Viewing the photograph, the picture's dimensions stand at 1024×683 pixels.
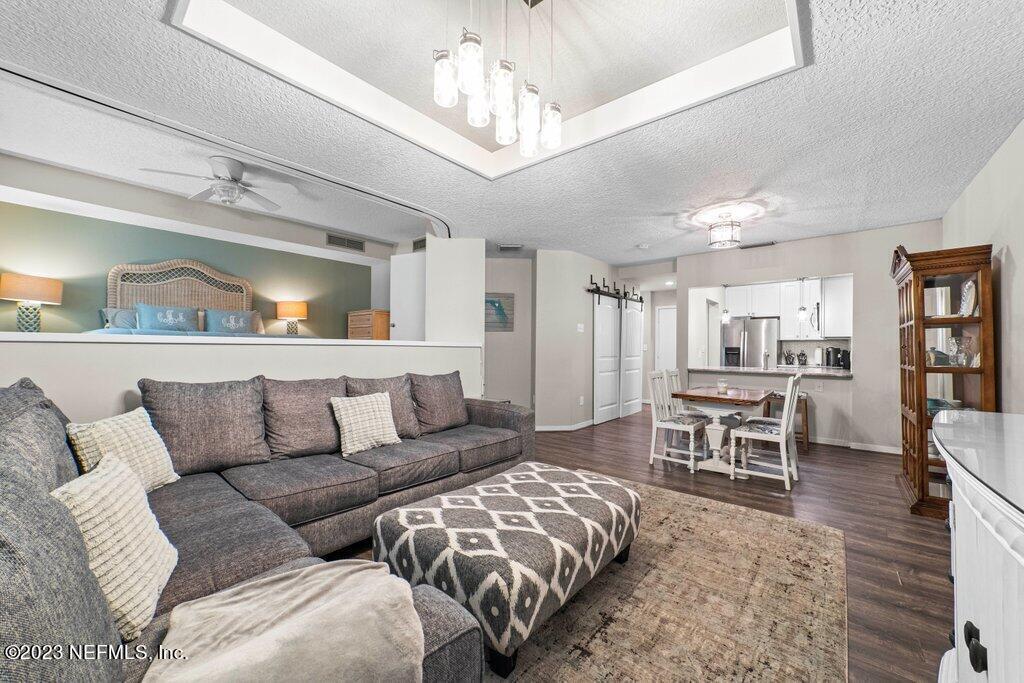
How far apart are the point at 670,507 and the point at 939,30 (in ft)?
9.15

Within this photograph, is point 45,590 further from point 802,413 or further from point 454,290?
point 802,413

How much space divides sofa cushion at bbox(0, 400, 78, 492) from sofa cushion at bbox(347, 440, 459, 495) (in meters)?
1.25

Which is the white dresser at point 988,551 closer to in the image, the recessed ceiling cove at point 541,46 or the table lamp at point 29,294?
the recessed ceiling cove at point 541,46

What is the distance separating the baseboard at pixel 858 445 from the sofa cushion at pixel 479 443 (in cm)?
392

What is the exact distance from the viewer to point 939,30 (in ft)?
5.40

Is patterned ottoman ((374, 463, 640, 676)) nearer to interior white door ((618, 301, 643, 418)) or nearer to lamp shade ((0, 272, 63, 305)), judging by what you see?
lamp shade ((0, 272, 63, 305))

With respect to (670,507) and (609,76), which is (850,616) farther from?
(609,76)

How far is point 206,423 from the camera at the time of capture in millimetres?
2105

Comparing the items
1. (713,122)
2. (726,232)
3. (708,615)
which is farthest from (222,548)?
(726,232)

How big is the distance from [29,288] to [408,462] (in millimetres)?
3915

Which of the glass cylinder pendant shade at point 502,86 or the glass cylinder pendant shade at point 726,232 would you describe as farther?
the glass cylinder pendant shade at point 726,232

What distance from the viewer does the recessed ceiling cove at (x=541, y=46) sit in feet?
6.24

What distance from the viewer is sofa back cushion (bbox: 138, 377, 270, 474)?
2.01m

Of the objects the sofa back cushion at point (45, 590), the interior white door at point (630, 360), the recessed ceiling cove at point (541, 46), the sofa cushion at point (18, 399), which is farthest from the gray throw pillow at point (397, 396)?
the interior white door at point (630, 360)
